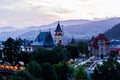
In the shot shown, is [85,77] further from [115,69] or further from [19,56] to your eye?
[19,56]

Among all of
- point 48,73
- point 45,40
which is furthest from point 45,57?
point 45,40

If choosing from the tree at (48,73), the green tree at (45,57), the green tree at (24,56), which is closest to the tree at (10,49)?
the green tree at (45,57)

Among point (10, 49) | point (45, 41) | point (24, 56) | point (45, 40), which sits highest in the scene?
point (45, 40)

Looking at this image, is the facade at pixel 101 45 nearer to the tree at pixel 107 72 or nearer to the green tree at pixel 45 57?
the green tree at pixel 45 57

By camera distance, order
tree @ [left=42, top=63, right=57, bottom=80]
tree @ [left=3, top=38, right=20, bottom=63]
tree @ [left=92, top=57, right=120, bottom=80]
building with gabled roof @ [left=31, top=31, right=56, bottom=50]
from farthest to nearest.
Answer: building with gabled roof @ [left=31, top=31, right=56, bottom=50], tree @ [left=3, top=38, right=20, bottom=63], tree @ [left=42, top=63, right=57, bottom=80], tree @ [left=92, top=57, right=120, bottom=80]

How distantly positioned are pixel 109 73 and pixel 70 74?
13.2 meters

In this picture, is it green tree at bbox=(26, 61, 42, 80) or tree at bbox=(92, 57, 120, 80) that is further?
green tree at bbox=(26, 61, 42, 80)

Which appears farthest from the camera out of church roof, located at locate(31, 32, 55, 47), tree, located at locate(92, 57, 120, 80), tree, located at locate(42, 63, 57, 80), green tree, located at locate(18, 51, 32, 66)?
church roof, located at locate(31, 32, 55, 47)

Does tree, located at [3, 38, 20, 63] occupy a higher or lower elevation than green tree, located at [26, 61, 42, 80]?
higher

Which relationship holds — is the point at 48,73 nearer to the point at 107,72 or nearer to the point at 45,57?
the point at 107,72

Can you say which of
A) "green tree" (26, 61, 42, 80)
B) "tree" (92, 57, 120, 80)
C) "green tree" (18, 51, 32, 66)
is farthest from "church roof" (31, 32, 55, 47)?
"tree" (92, 57, 120, 80)

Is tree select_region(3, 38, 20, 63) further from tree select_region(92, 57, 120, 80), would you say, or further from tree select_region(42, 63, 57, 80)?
tree select_region(92, 57, 120, 80)

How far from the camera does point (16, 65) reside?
174ft

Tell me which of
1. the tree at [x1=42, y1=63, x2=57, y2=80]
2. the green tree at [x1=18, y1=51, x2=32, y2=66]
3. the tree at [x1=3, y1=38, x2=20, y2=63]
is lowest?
the tree at [x1=42, y1=63, x2=57, y2=80]
